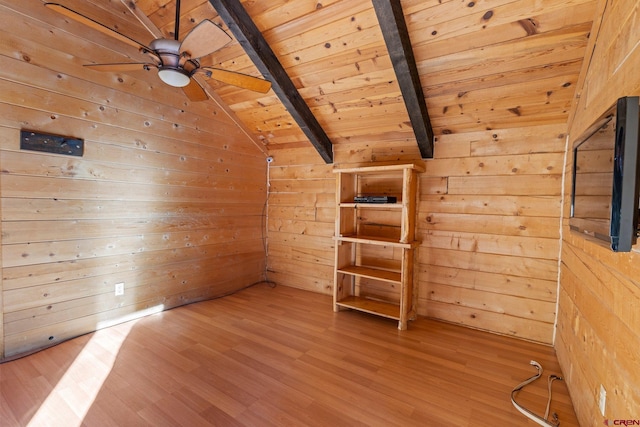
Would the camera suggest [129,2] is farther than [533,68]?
Yes

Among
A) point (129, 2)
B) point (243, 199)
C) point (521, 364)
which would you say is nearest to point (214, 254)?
point (243, 199)

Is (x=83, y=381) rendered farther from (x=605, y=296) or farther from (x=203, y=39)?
(x=605, y=296)

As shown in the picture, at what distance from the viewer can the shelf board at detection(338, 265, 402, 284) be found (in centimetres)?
271

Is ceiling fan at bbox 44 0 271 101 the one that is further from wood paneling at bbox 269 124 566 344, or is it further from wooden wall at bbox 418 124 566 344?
wooden wall at bbox 418 124 566 344

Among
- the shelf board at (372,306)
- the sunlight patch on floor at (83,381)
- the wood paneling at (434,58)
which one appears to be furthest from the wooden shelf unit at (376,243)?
the sunlight patch on floor at (83,381)

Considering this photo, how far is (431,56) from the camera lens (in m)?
2.11

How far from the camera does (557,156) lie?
7.53 ft

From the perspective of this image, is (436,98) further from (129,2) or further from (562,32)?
(129,2)

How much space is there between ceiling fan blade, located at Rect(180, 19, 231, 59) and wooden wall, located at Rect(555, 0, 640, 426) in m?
1.73

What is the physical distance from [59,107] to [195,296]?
6.69ft

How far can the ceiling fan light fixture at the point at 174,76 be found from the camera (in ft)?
5.58

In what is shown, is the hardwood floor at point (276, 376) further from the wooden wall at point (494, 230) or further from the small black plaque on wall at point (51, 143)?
the small black plaque on wall at point (51, 143)

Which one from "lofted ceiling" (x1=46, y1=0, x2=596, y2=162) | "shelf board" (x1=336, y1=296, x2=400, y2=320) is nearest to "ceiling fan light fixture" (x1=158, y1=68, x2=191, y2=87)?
"lofted ceiling" (x1=46, y1=0, x2=596, y2=162)

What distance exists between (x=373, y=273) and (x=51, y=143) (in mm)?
2830
